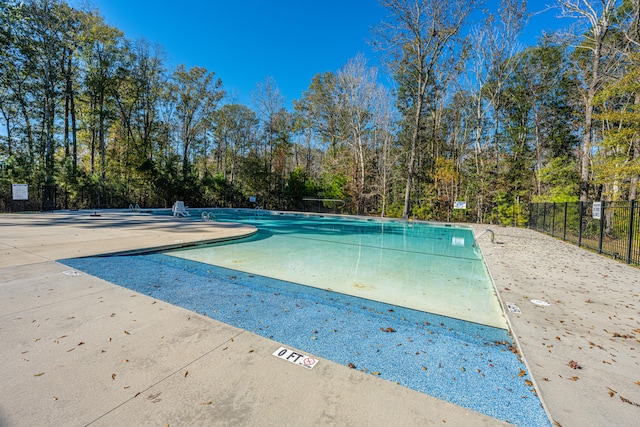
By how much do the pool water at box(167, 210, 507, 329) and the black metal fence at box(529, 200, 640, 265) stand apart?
2.58m

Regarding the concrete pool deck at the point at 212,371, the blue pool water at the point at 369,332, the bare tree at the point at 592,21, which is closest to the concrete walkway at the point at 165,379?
the concrete pool deck at the point at 212,371

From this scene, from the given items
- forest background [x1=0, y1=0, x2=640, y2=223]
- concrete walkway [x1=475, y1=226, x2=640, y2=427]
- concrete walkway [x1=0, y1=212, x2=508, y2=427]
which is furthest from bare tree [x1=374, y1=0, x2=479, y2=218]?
concrete walkway [x1=0, y1=212, x2=508, y2=427]

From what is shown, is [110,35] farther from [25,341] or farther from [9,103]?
[25,341]

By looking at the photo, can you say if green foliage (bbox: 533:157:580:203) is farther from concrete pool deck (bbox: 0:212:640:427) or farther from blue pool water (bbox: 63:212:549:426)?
blue pool water (bbox: 63:212:549:426)

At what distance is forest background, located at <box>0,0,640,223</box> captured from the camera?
1223 cm

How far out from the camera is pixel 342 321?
2521 millimetres

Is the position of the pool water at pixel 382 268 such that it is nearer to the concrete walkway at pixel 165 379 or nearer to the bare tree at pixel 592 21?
the concrete walkway at pixel 165 379

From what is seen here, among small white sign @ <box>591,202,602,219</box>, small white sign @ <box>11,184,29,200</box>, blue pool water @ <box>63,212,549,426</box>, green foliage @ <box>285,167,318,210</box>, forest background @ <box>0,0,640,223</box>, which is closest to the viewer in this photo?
blue pool water @ <box>63,212,549,426</box>

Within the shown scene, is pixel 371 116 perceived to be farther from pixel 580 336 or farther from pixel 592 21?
pixel 580 336

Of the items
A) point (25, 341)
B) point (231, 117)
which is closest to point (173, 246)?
point (25, 341)

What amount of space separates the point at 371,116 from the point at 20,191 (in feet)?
60.9

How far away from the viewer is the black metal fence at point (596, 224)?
5.41m

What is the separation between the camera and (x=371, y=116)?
18.2m

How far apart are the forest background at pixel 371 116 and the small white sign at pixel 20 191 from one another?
644 mm
